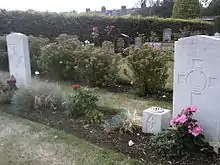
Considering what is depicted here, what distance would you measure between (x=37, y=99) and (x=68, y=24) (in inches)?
379

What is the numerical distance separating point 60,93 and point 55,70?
3.14 metres

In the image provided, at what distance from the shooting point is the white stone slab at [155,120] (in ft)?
13.9

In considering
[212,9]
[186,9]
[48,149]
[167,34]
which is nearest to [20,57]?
[48,149]

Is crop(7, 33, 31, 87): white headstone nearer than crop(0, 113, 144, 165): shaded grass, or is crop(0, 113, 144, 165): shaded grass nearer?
crop(0, 113, 144, 165): shaded grass

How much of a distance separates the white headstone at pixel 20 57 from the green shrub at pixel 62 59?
1666 mm

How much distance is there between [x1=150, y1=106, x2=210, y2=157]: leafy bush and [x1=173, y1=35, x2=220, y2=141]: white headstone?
0.65 feet

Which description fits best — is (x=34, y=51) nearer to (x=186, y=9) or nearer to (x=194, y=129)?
(x=194, y=129)

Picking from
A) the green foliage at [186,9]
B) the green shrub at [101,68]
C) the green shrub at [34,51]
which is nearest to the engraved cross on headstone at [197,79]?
the green shrub at [101,68]

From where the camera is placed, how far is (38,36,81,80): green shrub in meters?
8.59

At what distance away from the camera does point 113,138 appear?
14.2 feet

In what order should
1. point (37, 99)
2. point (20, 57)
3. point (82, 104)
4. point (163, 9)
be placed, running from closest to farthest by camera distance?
point (82, 104) < point (37, 99) < point (20, 57) < point (163, 9)

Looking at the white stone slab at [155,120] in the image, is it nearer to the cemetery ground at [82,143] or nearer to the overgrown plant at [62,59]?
the cemetery ground at [82,143]

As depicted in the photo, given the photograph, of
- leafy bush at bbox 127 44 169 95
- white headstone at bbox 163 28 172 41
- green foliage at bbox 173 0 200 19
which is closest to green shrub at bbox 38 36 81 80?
leafy bush at bbox 127 44 169 95

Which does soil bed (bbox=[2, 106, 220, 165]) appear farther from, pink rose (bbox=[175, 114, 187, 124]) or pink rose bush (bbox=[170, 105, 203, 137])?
pink rose (bbox=[175, 114, 187, 124])
